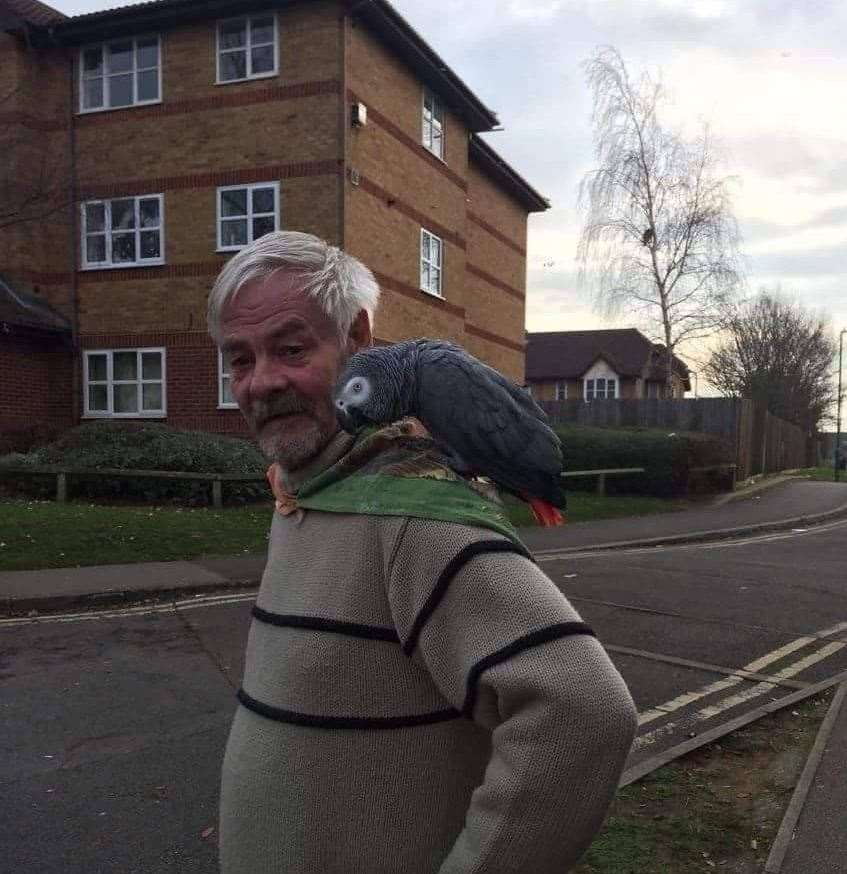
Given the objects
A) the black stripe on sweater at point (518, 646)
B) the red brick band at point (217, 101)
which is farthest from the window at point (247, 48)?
the black stripe on sweater at point (518, 646)

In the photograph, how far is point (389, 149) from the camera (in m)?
18.0

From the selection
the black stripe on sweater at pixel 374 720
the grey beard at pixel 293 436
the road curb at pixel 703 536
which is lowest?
the road curb at pixel 703 536

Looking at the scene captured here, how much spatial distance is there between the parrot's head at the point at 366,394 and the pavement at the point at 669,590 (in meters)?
2.77

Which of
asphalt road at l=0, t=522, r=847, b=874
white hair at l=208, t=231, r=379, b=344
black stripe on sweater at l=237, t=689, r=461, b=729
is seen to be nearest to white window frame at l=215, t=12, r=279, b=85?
asphalt road at l=0, t=522, r=847, b=874

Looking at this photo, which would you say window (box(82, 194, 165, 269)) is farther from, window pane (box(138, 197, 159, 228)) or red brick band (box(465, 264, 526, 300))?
red brick band (box(465, 264, 526, 300))

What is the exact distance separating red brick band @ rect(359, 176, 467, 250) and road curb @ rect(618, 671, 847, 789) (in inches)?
546

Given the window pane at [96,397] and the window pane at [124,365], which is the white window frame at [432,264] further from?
the window pane at [96,397]

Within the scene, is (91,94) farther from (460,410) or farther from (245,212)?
(460,410)

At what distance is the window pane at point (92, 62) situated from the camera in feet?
58.5

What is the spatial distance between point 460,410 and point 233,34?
1789cm

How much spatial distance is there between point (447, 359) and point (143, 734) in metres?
3.91

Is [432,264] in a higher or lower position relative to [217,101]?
lower

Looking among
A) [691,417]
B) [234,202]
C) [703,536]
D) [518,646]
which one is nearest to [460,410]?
[518,646]

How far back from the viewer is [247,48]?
54.3ft
